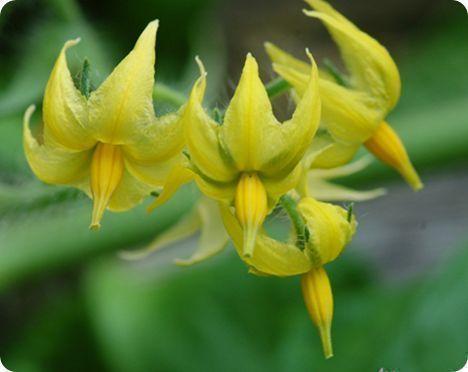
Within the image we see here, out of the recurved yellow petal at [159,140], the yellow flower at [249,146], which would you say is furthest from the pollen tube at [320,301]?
the recurved yellow petal at [159,140]

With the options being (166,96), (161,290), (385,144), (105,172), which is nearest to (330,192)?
(385,144)

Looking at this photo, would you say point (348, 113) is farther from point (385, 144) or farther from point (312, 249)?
point (312, 249)

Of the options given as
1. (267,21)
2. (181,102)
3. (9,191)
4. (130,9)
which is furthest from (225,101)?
(267,21)

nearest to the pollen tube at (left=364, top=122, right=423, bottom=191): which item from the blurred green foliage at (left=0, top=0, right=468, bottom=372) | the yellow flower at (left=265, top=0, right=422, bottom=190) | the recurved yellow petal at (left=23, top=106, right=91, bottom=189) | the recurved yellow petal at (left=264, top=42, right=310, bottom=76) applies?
the yellow flower at (left=265, top=0, right=422, bottom=190)

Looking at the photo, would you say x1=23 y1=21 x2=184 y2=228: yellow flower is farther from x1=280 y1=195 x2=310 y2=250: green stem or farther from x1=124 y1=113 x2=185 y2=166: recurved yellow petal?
x1=280 y1=195 x2=310 y2=250: green stem

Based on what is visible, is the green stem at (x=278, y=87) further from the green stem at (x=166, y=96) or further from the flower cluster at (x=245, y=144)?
the green stem at (x=166, y=96)
